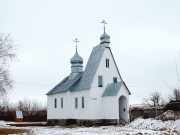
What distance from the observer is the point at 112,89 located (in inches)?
1331

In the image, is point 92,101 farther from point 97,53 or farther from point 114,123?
point 97,53

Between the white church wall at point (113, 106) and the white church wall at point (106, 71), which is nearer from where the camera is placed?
the white church wall at point (113, 106)

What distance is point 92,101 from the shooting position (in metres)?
34.1

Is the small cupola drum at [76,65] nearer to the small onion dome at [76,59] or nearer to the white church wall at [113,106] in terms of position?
the small onion dome at [76,59]

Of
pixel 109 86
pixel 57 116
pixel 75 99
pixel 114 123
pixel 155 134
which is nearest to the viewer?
pixel 155 134

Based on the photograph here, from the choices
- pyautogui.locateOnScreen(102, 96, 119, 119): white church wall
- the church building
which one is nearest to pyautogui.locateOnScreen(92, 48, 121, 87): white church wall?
the church building

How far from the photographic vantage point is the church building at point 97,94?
33438mm

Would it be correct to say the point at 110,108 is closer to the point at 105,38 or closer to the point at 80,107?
the point at 80,107

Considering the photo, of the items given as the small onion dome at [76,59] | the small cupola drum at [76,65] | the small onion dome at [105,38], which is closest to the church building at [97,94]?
the small onion dome at [105,38]

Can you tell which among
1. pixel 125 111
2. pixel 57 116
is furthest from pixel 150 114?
pixel 57 116

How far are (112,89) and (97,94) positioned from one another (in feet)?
6.03

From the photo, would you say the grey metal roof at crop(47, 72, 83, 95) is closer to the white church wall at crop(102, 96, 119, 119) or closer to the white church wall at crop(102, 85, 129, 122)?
the white church wall at crop(102, 96, 119, 119)

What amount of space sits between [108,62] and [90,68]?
2.27 metres

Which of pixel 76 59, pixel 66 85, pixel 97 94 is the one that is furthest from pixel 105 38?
pixel 66 85
